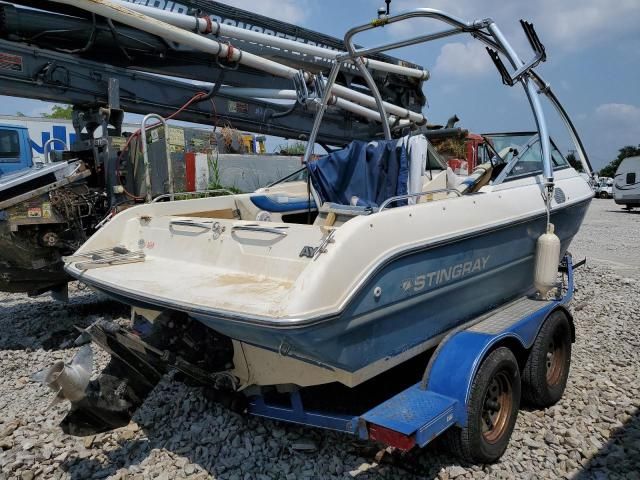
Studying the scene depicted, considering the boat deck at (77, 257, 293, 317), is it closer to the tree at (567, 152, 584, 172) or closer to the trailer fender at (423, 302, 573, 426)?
the trailer fender at (423, 302, 573, 426)

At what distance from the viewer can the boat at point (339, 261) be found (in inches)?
89.7

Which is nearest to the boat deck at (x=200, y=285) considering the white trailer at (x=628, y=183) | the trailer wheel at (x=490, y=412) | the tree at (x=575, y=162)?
the trailer wheel at (x=490, y=412)

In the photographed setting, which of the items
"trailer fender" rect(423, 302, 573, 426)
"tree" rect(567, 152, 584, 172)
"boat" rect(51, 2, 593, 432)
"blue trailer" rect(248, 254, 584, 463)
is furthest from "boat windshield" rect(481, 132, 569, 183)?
"trailer fender" rect(423, 302, 573, 426)

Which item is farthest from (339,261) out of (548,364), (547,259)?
(548,364)

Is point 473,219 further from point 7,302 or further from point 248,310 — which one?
point 7,302

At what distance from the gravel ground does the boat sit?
1.46 feet

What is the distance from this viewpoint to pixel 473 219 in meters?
3.04

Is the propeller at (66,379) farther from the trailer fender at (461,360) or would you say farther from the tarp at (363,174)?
the tarp at (363,174)

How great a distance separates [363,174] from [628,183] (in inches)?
784

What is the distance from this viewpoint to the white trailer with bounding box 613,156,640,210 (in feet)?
64.1

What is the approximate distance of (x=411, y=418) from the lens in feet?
7.70

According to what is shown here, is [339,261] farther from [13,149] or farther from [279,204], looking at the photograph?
[13,149]

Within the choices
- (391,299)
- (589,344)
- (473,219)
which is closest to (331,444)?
(391,299)

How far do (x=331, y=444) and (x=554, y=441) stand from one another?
134cm
